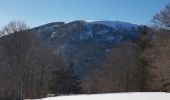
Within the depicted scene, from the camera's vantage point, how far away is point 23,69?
1981 inches

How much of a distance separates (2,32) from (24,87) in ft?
26.0

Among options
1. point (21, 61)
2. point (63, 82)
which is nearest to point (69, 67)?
point (63, 82)

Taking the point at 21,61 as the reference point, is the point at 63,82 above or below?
below

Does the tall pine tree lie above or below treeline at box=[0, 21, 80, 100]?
below

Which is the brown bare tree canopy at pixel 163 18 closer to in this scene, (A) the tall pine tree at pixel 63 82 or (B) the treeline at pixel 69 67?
(B) the treeline at pixel 69 67

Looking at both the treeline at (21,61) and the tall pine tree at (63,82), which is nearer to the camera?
the treeline at (21,61)

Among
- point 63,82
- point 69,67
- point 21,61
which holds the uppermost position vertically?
point 21,61

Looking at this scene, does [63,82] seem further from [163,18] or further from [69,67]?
[163,18]

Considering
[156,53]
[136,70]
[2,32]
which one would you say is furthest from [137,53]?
[2,32]

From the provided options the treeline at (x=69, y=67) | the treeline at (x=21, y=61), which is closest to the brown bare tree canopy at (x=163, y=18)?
the treeline at (x=69, y=67)

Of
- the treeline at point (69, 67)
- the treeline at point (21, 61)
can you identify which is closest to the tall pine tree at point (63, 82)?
the treeline at point (69, 67)

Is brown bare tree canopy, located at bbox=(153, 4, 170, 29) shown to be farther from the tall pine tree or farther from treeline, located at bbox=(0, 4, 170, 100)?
the tall pine tree

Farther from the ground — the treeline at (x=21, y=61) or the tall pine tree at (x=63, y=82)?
the treeline at (x=21, y=61)

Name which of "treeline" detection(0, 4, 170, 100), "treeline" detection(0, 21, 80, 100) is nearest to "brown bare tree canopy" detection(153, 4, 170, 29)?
"treeline" detection(0, 4, 170, 100)
